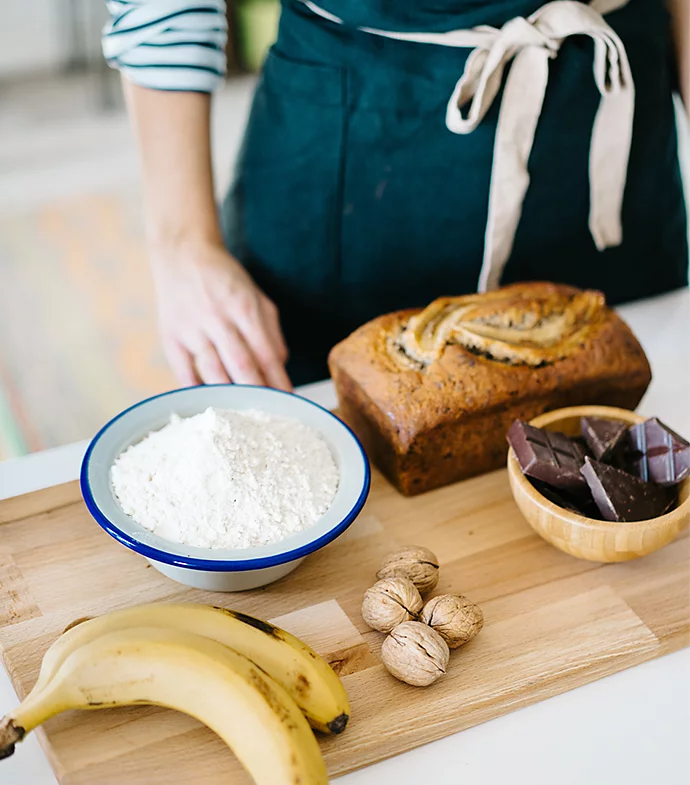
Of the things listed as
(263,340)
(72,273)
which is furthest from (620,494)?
(72,273)

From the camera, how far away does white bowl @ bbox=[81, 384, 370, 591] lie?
2.74ft

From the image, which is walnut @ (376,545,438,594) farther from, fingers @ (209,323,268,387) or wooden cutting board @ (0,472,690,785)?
fingers @ (209,323,268,387)

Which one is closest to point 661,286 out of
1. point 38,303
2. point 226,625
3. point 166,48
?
point 166,48

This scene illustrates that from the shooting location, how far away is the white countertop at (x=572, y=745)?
30.2 inches

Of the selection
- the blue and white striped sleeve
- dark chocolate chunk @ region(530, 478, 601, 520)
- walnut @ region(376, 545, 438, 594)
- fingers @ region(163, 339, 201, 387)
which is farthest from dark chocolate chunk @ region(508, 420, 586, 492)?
the blue and white striped sleeve

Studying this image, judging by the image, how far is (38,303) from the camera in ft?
9.28

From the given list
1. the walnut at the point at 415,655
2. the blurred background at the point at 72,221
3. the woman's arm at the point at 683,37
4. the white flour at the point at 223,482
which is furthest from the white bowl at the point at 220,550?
the blurred background at the point at 72,221

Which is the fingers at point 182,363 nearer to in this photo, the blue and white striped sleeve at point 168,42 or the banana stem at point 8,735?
the blue and white striped sleeve at point 168,42

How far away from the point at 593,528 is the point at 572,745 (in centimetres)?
21

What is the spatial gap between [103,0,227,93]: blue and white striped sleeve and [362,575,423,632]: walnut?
2.41 ft

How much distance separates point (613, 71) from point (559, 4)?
0.36 feet

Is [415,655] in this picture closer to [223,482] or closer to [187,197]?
[223,482]

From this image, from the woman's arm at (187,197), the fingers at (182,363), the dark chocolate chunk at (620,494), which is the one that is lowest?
the fingers at (182,363)

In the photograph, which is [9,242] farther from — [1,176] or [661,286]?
[661,286]
